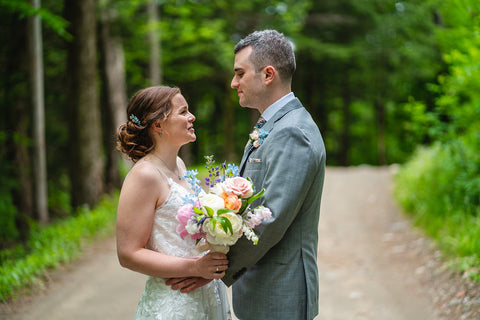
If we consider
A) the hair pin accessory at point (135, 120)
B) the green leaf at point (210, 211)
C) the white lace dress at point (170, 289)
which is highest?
the hair pin accessory at point (135, 120)

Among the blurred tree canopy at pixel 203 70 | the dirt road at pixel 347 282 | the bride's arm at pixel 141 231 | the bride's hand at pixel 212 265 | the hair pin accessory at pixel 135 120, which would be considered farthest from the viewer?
the blurred tree canopy at pixel 203 70

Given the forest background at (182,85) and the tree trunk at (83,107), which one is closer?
the forest background at (182,85)

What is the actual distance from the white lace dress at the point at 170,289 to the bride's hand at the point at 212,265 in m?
0.30

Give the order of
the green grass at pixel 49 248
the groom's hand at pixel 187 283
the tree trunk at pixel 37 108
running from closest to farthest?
the groom's hand at pixel 187 283, the green grass at pixel 49 248, the tree trunk at pixel 37 108

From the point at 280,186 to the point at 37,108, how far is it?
714 cm

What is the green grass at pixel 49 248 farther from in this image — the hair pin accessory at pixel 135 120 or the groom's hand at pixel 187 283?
the hair pin accessory at pixel 135 120

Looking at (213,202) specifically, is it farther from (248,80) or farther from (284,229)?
(248,80)

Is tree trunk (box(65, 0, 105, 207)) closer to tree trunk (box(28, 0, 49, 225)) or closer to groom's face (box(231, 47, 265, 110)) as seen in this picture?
tree trunk (box(28, 0, 49, 225))

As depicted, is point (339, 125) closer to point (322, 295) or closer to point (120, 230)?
point (322, 295)

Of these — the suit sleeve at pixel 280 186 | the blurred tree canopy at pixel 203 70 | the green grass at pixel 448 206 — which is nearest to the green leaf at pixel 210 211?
the suit sleeve at pixel 280 186

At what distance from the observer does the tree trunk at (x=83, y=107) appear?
8.61m

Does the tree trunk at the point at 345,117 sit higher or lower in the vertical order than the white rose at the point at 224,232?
lower

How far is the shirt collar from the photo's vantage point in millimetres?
2340

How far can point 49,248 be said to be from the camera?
261 inches
